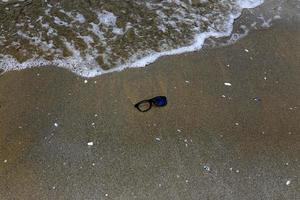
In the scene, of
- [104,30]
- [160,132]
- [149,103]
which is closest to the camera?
[160,132]

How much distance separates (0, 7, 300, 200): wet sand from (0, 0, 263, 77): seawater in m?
0.18

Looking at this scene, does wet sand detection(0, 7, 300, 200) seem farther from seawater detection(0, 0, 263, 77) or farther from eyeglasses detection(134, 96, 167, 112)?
seawater detection(0, 0, 263, 77)

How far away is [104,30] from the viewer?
4.29 metres

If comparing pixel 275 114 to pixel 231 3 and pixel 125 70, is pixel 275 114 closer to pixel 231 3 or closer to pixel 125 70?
pixel 125 70

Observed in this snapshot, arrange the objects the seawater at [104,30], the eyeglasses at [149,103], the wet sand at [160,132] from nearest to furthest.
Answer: the wet sand at [160,132], the eyeglasses at [149,103], the seawater at [104,30]

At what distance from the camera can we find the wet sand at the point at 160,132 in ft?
9.68

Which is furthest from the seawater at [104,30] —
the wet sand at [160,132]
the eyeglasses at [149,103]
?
the eyeglasses at [149,103]

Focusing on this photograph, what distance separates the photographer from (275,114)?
137 inches

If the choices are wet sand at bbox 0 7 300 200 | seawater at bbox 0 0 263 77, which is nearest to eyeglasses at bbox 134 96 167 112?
wet sand at bbox 0 7 300 200

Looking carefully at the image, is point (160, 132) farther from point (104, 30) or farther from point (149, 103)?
point (104, 30)

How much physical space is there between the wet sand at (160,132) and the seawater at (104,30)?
0.58 ft

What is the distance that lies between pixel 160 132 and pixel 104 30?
1.52 metres

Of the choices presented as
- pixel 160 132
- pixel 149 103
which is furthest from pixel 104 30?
pixel 160 132

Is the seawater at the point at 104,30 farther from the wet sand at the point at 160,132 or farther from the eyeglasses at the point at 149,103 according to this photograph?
the eyeglasses at the point at 149,103
